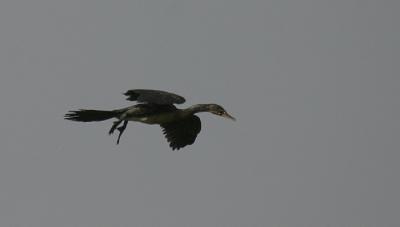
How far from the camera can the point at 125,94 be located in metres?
27.3

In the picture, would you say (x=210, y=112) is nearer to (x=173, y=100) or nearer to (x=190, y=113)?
(x=190, y=113)

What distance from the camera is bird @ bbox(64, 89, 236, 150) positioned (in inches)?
1120

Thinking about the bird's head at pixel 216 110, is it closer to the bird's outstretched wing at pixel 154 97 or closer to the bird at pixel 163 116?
the bird at pixel 163 116

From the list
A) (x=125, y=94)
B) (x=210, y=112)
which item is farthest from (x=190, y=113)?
(x=125, y=94)

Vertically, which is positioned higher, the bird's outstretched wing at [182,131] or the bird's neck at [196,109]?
the bird's neck at [196,109]

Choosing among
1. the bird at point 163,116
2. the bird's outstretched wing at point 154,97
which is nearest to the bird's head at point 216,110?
the bird at point 163,116

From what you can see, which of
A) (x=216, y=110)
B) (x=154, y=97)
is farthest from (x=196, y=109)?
(x=154, y=97)

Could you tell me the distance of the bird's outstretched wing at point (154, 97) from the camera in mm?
26812

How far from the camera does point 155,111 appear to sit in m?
28.7

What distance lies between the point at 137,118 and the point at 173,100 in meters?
1.97

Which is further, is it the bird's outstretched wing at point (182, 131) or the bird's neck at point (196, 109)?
the bird's outstretched wing at point (182, 131)

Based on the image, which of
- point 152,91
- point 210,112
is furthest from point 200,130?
point 152,91

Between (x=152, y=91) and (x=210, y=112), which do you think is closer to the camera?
(x=152, y=91)

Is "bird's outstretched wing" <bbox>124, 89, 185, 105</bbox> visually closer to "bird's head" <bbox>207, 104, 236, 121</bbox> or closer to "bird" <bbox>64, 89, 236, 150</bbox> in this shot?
"bird" <bbox>64, 89, 236, 150</bbox>
